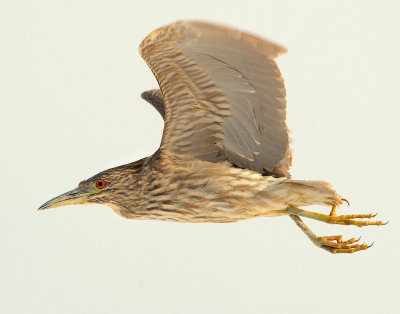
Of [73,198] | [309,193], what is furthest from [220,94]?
[73,198]

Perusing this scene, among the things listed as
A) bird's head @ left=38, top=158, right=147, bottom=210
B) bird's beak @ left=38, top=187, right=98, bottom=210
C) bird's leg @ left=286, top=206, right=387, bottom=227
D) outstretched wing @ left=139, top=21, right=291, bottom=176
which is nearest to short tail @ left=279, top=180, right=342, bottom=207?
bird's leg @ left=286, top=206, right=387, bottom=227

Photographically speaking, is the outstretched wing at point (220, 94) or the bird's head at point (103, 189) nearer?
the outstretched wing at point (220, 94)

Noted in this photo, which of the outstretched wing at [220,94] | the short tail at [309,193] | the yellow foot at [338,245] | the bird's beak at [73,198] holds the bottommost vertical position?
the yellow foot at [338,245]

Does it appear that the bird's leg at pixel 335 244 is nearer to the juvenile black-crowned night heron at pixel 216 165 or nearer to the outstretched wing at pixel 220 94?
the juvenile black-crowned night heron at pixel 216 165

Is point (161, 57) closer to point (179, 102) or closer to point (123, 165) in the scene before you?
point (179, 102)

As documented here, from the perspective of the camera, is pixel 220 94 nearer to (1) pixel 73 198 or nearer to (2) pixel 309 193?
(2) pixel 309 193

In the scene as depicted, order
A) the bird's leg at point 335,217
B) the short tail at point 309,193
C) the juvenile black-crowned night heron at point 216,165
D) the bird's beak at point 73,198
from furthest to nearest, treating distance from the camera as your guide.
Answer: the bird's beak at point 73,198 → the bird's leg at point 335,217 → the short tail at point 309,193 → the juvenile black-crowned night heron at point 216,165

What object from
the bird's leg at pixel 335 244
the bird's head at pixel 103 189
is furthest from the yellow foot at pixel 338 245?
the bird's head at pixel 103 189
